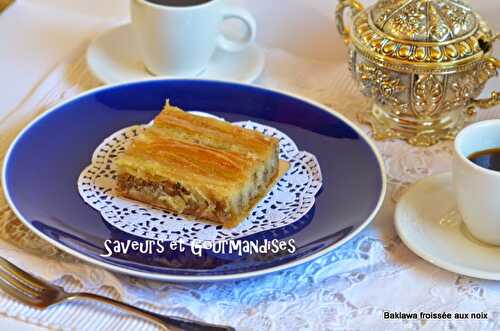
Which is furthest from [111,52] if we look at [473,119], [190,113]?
[473,119]

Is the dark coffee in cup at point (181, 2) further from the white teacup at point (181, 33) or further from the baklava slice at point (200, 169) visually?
the baklava slice at point (200, 169)

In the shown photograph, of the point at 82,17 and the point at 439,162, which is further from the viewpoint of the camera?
the point at 82,17

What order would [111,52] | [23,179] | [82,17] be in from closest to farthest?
[23,179] < [111,52] < [82,17]

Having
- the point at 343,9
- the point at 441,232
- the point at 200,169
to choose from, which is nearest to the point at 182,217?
the point at 200,169

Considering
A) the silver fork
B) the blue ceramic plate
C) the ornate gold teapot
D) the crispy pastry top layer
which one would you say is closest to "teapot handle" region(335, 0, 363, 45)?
the ornate gold teapot

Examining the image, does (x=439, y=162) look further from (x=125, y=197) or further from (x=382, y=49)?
(x=125, y=197)

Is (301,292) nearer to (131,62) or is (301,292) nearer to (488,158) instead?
(488,158)

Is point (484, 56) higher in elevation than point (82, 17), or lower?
higher
